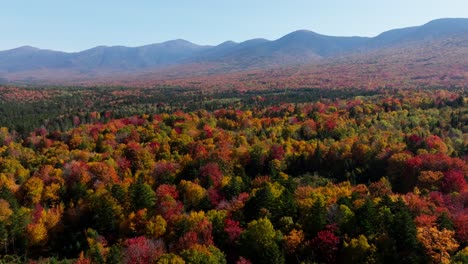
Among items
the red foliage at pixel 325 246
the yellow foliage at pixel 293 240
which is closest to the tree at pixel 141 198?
the yellow foliage at pixel 293 240

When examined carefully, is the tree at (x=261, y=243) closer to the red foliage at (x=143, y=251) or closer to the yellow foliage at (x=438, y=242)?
the red foliage at (x=143, y=251)

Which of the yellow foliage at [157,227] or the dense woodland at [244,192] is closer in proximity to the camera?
the dense woodland at [244,192]

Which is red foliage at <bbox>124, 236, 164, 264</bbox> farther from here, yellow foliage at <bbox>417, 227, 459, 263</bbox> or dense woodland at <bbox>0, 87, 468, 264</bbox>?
yellow foliage at <bbox>417, 227, 459, 263</bbox>

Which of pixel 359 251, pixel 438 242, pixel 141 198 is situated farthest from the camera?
pixel 141 198

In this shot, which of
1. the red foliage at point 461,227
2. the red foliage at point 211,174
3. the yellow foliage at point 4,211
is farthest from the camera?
the red foliage at point 211,174

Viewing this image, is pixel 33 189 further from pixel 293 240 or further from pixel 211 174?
pixel 293 240

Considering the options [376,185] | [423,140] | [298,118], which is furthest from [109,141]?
[423,140]

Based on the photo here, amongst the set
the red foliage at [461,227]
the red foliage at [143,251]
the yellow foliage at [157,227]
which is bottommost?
the yellow foliage at [157,227]

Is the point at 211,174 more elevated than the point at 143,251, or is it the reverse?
the point at 143,251

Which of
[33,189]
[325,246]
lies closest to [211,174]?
[33,189]
